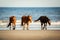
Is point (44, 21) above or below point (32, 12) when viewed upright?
below

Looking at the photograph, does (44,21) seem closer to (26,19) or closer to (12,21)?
(26,19)

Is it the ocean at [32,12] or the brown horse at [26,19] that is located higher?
the ocean at [32,12]

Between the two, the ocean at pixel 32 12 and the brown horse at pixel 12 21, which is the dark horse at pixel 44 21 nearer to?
the ocean at pixel 32 12

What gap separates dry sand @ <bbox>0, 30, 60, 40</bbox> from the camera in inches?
56.7

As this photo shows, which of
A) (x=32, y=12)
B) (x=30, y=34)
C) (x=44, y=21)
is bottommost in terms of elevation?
(x=30, y=34)

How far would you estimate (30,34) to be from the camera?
4.75 feet

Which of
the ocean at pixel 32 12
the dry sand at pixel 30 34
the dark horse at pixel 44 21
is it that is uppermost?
the ocean at pixel 32 12

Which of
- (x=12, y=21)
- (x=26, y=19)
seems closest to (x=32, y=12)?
(x=26, y=19)

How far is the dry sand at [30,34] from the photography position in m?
1.44

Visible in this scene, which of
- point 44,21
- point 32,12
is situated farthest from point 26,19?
point 44,21

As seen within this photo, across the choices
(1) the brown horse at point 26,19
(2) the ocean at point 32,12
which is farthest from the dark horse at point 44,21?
(1) the brown horse at point 26,19

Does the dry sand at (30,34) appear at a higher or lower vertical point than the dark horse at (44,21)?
lower

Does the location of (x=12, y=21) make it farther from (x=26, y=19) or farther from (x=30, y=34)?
(x=30, y=34)

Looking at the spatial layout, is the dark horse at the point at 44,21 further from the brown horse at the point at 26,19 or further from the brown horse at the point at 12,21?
the brown horse at the point at 12,21
